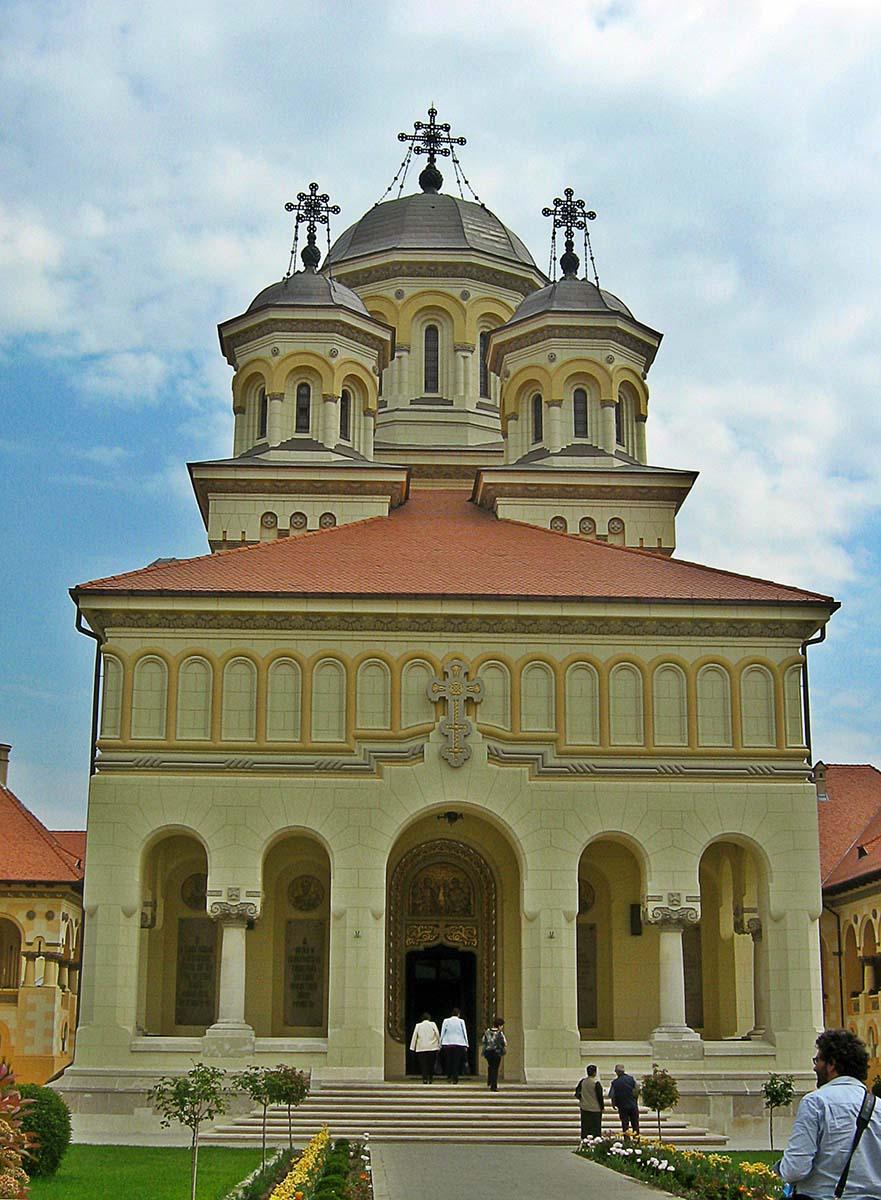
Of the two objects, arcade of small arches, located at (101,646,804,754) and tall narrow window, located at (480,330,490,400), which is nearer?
arcade of small arches, located at (101,646,804,754)

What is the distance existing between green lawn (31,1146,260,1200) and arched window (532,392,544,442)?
21.0 meters

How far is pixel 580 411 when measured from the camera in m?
40.0

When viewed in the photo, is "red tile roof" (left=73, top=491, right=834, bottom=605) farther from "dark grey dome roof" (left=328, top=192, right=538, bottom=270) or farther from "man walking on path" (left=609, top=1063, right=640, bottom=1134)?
"dark grey dome roof" (left=328, top=192, right=538, bottom=270)

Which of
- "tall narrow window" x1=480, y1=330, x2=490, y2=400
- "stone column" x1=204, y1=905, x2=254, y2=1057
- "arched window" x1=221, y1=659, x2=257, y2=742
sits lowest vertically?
"stone column" x1=204, y1=905, x2=254, y2=1057

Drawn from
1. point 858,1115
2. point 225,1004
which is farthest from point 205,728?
point 858,1115

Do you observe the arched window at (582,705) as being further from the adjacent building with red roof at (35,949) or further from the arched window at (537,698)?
the adjacent building with red roof at (35,949)

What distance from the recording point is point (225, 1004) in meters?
28.5

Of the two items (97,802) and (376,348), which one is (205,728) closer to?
(97,802)

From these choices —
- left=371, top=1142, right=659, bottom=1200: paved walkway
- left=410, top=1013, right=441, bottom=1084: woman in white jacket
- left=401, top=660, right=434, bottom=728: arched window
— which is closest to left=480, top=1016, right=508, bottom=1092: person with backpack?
left=410, top=1013, right=441, bottom=1084: woman in white jacket

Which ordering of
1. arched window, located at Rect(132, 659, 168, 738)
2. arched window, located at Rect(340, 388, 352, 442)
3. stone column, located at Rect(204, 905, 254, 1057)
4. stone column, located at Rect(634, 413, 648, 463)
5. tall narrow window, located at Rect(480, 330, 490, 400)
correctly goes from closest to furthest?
stone column, located at Rect(204, 905, 254, 1057) < arched window, located at Rect(132, 659, 168, 738) < arched window, located at Rect(340, 388, 352, 442) < stone column, located at Rect(634, 413, 648, 463) < tall narrow window, located at Rect(480, 330, 490, 400)

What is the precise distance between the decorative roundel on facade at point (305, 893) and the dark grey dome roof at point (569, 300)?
16116 millimetres

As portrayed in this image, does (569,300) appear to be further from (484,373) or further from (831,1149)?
(831,1149)

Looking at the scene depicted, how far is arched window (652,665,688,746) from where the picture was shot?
98.3 feet

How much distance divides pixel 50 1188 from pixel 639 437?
26.7m
